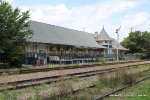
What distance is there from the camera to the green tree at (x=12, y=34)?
3191 cm

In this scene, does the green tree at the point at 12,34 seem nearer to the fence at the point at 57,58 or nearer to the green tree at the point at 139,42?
the fence at the point at 57,58

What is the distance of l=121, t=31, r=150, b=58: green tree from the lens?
279 feet

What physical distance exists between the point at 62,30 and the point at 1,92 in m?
47.1

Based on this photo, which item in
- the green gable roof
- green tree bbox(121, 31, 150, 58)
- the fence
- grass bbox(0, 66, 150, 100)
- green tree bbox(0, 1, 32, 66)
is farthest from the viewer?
green tree bbox(121, 31, 150, 58)

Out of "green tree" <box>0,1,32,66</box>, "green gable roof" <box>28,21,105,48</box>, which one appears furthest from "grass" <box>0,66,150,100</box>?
"green gable roof" <box>28,21,105,48</box>

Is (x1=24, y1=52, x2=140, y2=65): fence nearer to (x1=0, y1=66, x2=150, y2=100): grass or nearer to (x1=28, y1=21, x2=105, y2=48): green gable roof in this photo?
(x1=28, y1=21, x2=105, y2=48): green gable roof

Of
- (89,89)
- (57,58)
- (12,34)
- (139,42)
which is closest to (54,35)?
(57,58)

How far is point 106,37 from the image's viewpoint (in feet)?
266

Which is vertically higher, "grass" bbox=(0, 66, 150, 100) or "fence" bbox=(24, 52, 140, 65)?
"fence" bbox=(24, 52, 140, 65)

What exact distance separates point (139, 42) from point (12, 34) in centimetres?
5765

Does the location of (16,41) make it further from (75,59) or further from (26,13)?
(75,59)

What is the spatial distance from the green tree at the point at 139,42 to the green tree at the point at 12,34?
178 ft

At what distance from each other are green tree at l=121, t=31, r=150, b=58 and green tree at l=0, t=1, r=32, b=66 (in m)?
54.2

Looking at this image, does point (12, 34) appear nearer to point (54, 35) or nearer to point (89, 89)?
point (89, 89)
